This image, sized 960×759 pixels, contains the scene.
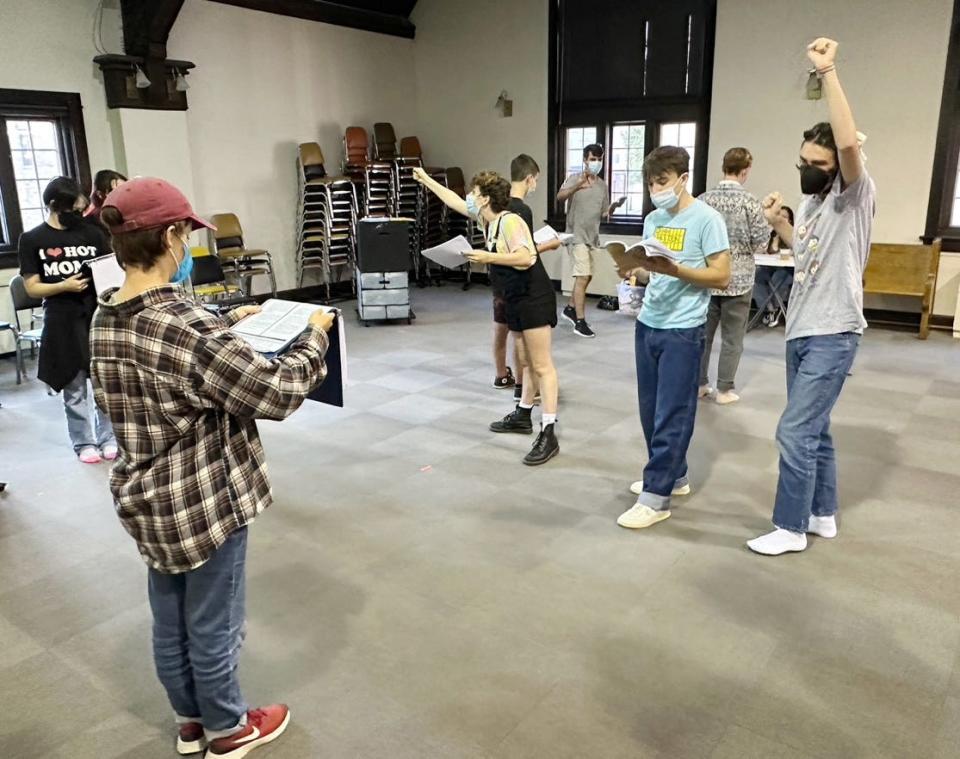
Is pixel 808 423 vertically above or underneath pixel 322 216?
underneath

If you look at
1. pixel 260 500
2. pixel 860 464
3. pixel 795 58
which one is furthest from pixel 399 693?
pixel 795 58

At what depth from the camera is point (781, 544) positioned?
3055 millimetres

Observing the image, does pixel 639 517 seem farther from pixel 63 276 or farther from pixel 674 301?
pixel 63 276

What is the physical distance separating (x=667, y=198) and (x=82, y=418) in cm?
333

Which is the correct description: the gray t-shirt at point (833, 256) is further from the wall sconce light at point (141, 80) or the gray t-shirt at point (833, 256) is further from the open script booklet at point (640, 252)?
the wall sconce light at point (141, 80)

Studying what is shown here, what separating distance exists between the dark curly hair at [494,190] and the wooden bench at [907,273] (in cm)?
440

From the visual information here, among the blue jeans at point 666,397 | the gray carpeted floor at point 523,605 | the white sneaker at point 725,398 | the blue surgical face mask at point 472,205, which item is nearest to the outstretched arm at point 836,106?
the blue jeans at point 666,397

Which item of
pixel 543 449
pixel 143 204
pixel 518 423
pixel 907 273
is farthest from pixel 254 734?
pixel 907 273

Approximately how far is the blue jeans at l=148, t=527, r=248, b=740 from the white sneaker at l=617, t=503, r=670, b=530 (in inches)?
71.4

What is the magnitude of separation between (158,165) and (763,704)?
7351 millimetres

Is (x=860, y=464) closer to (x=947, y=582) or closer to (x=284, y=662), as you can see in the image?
(x=947, y=582)

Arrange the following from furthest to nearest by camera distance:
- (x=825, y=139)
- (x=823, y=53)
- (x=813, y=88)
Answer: (x=813, y=88) < (x=825, y=139) < (x=823, y=53)

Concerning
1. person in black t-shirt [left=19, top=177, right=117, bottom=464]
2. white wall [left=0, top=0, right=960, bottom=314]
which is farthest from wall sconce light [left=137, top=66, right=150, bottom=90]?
person in black t-shirt [left=19, top=177, right=117, bottom=464]

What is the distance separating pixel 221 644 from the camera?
190cm
